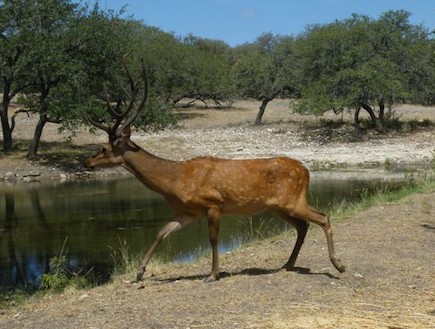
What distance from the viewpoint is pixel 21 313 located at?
8516 millimetres

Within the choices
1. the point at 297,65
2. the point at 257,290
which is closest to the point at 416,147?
the point at 297,65

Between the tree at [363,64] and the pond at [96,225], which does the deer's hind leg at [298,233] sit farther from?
the tree at [363,64]

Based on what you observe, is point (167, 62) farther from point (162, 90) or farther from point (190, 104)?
point (190, 104)

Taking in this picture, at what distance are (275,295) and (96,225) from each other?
34.9 ft

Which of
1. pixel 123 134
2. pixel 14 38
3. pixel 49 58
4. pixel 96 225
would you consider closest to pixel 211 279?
pixel 123 134

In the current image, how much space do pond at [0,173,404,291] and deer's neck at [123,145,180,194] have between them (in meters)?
3.13

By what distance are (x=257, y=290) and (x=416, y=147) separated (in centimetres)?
2401

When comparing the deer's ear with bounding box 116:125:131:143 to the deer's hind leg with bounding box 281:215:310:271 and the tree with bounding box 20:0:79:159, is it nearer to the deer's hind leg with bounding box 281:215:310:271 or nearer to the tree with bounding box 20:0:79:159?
the deer's hind leg with bounding box 281:215:310:271

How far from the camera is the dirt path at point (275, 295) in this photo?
6.83 meters

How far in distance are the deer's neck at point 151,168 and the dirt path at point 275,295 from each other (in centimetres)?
126

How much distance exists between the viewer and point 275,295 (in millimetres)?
7699

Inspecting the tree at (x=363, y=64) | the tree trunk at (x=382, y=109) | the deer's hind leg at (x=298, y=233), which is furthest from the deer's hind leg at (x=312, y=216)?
the tree trunk at (x=382, y=109)

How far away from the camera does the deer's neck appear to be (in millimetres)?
9102

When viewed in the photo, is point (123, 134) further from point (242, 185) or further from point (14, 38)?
point (14, 38)
